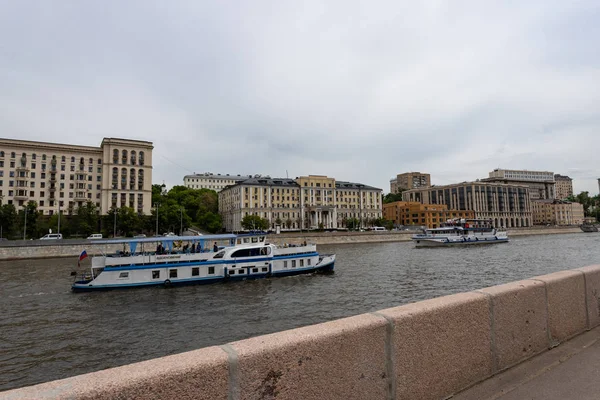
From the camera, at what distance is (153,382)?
2.45 m

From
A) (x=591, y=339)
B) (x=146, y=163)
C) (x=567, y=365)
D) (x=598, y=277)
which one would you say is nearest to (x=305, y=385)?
(x=567, y=365)

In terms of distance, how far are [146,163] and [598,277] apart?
11343 centimetres

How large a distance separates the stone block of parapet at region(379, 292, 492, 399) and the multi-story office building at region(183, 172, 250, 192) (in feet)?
595

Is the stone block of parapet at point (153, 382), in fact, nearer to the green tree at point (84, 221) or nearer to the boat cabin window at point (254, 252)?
the boat cabin window at point (254, 252)

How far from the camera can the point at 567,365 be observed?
4.43 metres

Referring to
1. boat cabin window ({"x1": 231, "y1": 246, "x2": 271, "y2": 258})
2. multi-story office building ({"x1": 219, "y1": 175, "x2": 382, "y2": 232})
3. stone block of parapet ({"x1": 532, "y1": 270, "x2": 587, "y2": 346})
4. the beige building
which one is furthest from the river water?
the beige building

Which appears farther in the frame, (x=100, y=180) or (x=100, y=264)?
(x=100, y=180)

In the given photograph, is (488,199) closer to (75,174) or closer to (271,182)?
(271,182)

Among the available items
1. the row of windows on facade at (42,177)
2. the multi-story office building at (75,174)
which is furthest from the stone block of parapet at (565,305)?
the row of windows on facade at (42,177)

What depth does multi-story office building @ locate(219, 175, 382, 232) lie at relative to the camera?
118000 millimetres

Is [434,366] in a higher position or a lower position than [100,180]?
lower

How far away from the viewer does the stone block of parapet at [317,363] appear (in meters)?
2.88

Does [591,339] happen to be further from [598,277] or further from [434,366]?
[434,366]

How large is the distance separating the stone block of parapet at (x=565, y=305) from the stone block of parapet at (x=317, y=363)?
3.22 m
